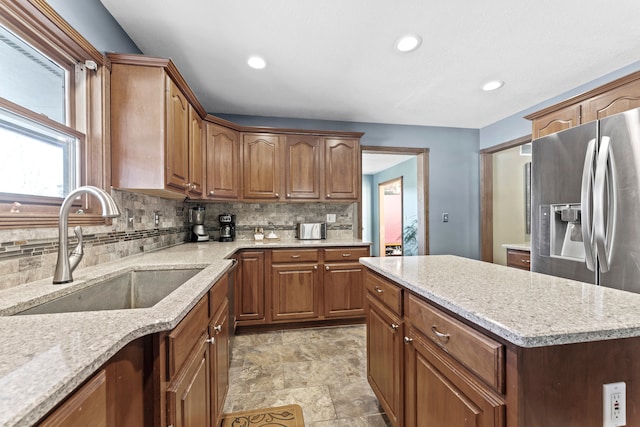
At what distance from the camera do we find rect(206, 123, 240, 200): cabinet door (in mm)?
2744

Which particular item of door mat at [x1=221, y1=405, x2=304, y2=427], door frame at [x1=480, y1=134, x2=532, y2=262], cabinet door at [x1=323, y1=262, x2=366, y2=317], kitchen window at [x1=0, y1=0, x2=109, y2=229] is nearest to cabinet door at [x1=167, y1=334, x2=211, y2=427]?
door mat at [x1=221, y1=405, x2=304, y2=427]

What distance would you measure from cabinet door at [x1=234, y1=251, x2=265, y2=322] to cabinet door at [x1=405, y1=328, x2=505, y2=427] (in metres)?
1.81

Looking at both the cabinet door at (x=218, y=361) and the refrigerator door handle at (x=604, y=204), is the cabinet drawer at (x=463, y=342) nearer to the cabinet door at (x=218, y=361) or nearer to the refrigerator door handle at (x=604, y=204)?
the cabinet door at (x=218, y=361)

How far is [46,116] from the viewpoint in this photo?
54.2 inches

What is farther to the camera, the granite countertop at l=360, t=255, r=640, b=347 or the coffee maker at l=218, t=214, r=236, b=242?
the coffee maker at l=218, t=214, r=236, b=242

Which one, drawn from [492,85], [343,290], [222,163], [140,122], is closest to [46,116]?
[140,122]

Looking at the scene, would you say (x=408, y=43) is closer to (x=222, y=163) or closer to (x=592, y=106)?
(x=592, y=106)

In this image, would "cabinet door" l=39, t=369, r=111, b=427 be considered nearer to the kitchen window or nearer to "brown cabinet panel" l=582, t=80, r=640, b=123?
the kitchen window

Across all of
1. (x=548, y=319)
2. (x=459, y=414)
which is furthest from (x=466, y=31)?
(x=459, y=414)

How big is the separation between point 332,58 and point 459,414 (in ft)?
7.57

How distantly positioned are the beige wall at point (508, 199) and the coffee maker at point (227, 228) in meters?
3.60

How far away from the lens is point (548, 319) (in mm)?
701

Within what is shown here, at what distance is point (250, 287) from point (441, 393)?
6.80ft

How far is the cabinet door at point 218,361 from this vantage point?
127cm
